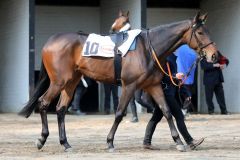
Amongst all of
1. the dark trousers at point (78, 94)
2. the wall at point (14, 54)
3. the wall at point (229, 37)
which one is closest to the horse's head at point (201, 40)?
the dark trousers at point (78, 94)

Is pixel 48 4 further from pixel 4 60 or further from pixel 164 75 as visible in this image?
pixel 164 75

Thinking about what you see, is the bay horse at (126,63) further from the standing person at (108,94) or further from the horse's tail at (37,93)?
the standing person at (108,94)

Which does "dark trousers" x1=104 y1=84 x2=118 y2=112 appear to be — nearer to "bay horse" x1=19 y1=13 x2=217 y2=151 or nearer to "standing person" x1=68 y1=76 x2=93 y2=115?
"standing person" x1=68 y1=76 x2=93 y2=115

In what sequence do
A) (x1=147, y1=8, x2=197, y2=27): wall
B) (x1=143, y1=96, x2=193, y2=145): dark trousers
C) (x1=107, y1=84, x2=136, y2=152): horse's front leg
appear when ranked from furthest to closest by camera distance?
1. (x1=147, y1=8, x2=197, y2=27): wall
2. (x1=143, y1=96, x2=193, y2=145): dark trousers
3. (x1=107, y1=84, x2=136, y2=152): horse's front leg

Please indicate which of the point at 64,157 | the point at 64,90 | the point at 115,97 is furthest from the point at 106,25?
the point at 64,157

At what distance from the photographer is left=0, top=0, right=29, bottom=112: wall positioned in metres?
22.0

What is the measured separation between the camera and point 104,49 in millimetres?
12055

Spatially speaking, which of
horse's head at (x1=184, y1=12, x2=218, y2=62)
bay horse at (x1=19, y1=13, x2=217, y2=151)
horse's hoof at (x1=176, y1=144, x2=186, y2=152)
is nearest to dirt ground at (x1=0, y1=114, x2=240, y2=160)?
horse's hoof at (x1=176, y1=144, x2=186, y2=152)

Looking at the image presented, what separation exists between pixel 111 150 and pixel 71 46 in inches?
74.7

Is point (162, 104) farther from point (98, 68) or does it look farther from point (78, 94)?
point (78, 94)

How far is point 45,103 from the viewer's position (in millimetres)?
12328

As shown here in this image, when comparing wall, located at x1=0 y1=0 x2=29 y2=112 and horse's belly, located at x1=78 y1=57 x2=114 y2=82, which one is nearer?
horse's belly, located at x1=78 y1=57 x2=114 y2=82

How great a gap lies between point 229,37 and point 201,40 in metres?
12.6

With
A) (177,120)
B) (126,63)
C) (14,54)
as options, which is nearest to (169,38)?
(126,63)
